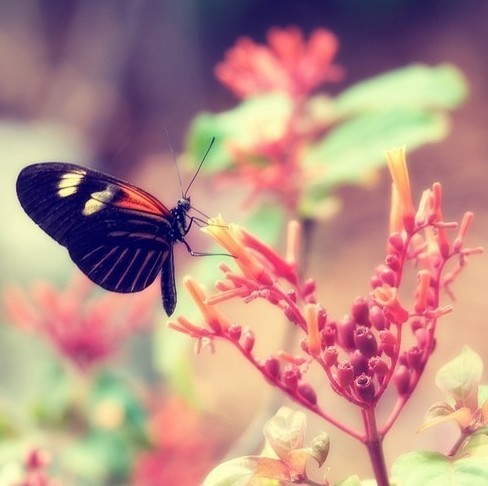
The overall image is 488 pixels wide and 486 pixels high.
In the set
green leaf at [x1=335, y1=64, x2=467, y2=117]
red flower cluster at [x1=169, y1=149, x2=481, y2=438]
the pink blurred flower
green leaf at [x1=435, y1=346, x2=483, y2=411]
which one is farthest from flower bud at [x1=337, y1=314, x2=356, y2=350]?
the pink blurred flower

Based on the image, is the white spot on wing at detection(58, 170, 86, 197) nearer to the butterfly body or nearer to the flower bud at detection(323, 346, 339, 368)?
the butterfly body

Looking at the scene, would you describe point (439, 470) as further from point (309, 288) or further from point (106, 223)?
point (106, 223)

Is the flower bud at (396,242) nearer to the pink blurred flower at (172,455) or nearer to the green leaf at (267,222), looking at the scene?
the green leaf at (267,222)

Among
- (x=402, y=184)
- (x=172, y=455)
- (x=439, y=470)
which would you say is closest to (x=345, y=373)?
(x=439, y=470)

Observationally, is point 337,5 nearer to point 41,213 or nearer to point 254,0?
point 254,0

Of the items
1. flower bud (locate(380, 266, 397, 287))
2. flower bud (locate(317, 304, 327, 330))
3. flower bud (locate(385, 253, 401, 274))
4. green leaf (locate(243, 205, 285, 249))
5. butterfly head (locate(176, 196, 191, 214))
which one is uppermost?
green leaf (locate(243, 205, 285, 249))

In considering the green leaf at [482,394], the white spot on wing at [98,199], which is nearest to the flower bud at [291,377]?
the green leaf at [482,394]

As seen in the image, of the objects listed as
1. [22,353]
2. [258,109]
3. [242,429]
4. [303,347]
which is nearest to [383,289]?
[303,347]
